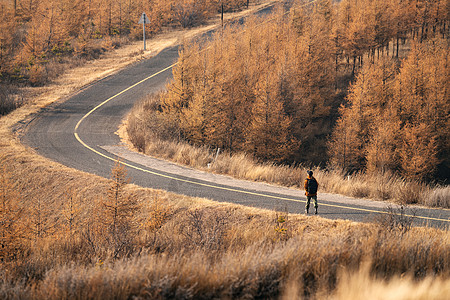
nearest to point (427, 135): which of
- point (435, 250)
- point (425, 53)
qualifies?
point (425, 53)

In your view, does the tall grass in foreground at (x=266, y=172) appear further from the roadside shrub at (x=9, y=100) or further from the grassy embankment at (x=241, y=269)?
the roadside shrub at (x=9, y=100)

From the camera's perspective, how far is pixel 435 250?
6.66 meters

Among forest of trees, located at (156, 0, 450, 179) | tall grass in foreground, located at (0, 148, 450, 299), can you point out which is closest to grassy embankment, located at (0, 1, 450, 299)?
tall grass in foreground, located at (0, 148, 450, 299)

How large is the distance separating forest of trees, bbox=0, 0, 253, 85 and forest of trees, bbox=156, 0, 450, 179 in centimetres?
1398

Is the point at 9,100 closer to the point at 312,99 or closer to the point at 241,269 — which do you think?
the point at 312,99

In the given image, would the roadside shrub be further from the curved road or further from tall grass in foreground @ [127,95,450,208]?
tall grass in foreground @ [127,95,450,208]

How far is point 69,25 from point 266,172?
4693 centimetres

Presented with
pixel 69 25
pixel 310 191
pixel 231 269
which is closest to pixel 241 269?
pixel 231 269

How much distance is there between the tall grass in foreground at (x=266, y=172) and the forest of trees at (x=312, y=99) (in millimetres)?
3007

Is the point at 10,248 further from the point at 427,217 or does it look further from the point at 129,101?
the point at 129,101

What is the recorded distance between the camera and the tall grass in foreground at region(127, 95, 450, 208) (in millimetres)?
15023

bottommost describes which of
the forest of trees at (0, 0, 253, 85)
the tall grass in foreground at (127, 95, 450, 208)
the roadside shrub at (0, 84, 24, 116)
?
the tall grass in foreground at (127, 95, 450, 208)

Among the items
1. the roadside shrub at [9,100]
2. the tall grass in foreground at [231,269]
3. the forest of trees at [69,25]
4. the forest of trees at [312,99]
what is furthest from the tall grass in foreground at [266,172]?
the forest of trees at [69,25]

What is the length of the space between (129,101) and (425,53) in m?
37.6
